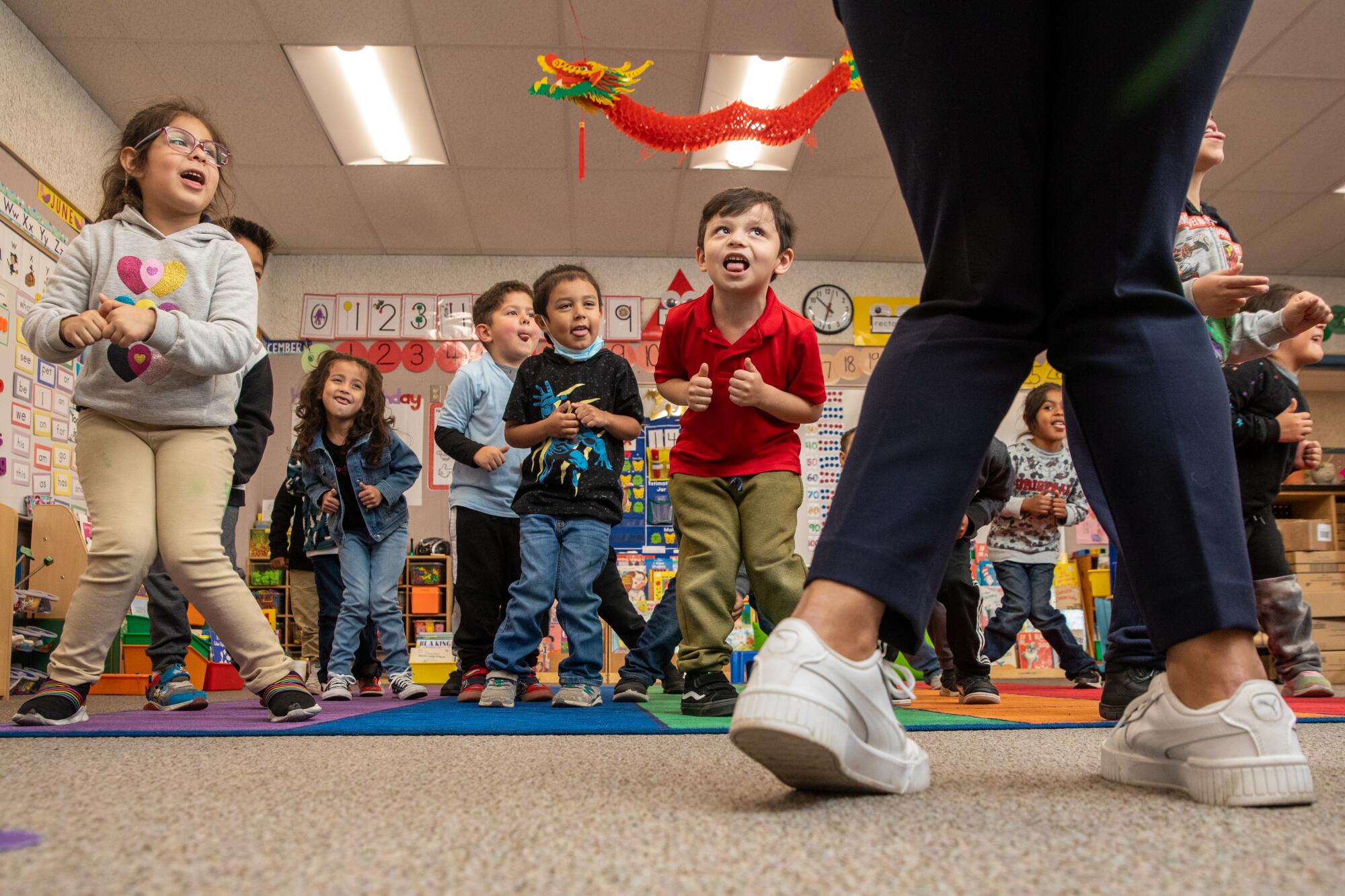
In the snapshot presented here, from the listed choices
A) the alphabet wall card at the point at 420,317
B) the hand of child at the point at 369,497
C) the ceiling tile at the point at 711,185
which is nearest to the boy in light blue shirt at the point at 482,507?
the hand of child at the point at 369,497

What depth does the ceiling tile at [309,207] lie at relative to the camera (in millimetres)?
5918

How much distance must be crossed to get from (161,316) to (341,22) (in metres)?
3.40

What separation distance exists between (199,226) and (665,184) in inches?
175

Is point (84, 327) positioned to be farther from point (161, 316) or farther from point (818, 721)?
point (818, 721)

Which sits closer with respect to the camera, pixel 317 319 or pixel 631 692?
pixel 631 692

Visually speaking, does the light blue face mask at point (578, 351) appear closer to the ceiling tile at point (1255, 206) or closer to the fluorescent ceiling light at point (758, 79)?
the fluorescent ceiling light at point (758, 79)

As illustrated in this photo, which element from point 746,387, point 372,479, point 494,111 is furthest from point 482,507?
point 494,111

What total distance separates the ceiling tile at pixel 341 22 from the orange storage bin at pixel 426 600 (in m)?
3.16

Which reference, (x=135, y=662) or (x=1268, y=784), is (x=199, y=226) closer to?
(x=1268, y=784)

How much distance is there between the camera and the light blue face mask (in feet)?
8.47

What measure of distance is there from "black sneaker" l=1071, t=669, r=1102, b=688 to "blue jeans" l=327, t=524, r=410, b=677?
2.48 meters

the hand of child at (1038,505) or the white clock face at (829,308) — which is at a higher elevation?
the white clock face at (829,308)

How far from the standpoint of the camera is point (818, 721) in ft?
2.27

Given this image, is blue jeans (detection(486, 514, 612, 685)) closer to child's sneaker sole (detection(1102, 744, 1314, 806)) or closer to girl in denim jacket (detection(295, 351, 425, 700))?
girl in denim jacket (detection(295, 351, 425, 700))
